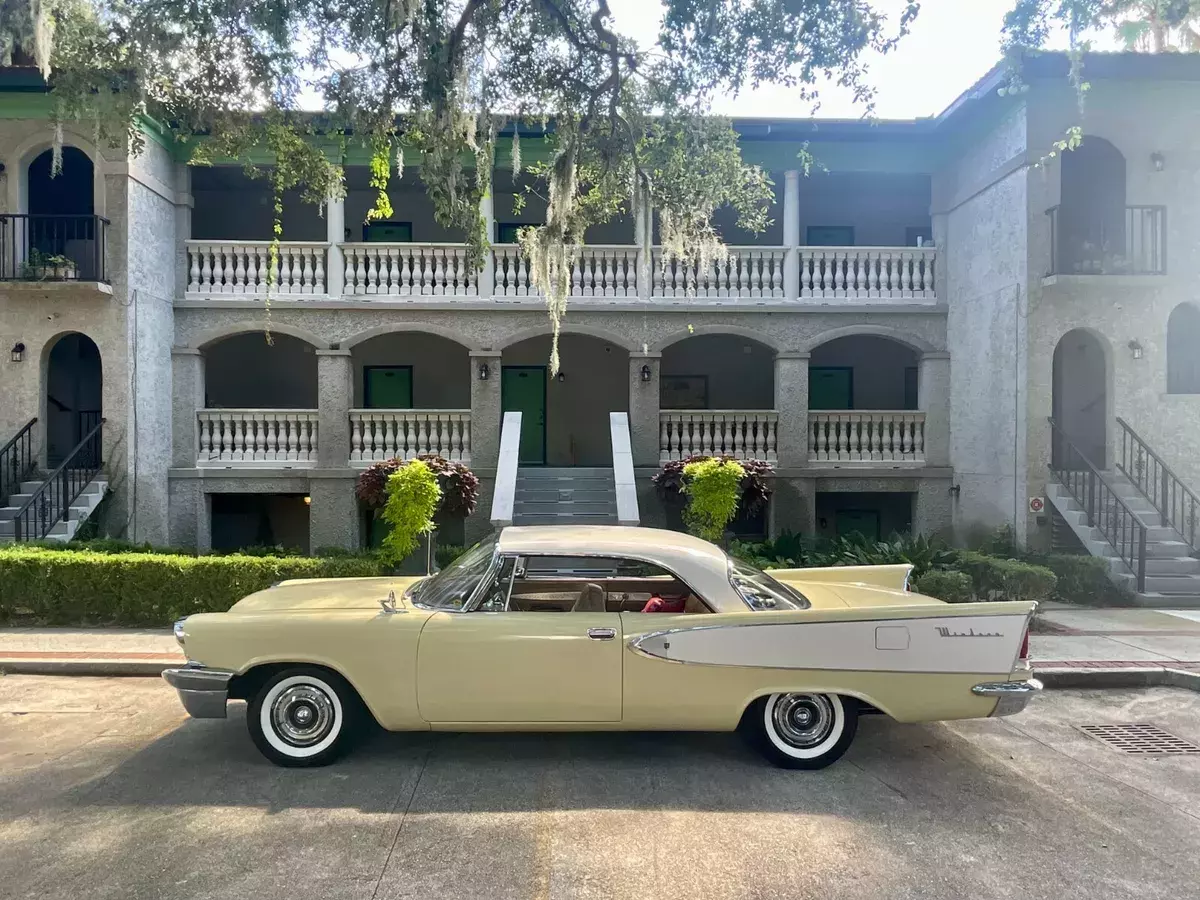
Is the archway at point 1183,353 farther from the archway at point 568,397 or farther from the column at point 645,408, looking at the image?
the archway at point 568,397

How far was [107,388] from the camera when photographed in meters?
11.7

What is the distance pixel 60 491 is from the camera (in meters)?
11.3

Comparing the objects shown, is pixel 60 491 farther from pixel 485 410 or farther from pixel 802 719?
pixel 802 719

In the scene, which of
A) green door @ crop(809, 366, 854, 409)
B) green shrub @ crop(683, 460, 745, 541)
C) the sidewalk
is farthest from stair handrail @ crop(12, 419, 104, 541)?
green door @ crop(809, 366, 854, 409)

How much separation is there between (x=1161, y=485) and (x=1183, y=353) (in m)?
2.41

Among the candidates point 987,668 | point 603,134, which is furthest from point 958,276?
point 987,668

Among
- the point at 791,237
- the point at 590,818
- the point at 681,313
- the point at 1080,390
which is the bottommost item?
the point at 590,818

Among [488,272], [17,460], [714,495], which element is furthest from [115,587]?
[488,272]

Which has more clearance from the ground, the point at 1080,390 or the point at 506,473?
the point at 1080,390

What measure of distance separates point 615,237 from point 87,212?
959 centimetres

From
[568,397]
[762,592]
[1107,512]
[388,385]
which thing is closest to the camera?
[762,592]

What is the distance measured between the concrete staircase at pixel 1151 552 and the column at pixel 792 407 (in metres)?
3.80

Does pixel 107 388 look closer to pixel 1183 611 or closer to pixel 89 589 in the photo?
pixel 89 589

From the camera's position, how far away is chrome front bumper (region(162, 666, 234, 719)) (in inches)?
182
